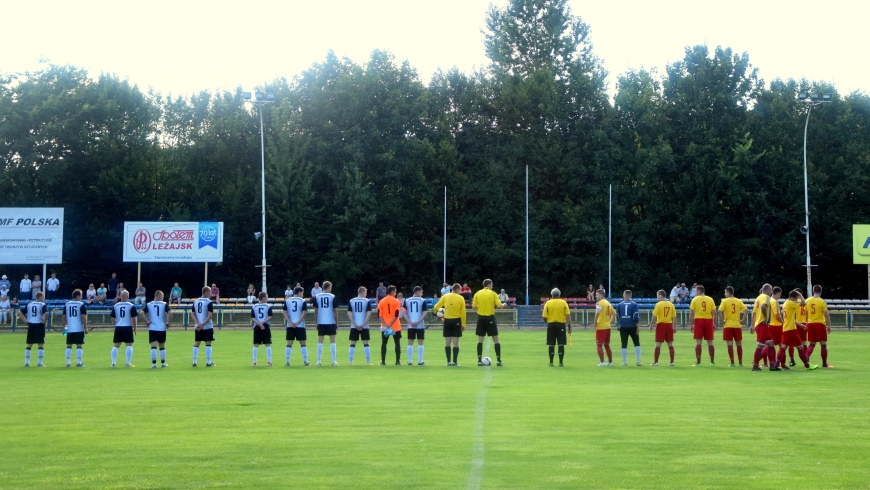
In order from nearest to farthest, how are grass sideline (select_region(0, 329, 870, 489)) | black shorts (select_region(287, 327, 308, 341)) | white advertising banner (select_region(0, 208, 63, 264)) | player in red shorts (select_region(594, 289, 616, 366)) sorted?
grass sideline (select_region(0, 329, 870, 489))
player in red shorts (select_region(594, 289, 616, 366))
black shorts (select_region(287, 327, 308, 341))
white advertising banner (select_region(0, 208, 63, 264))

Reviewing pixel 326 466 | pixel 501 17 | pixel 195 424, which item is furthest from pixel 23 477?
pixel 501 17

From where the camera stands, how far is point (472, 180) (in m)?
58.4

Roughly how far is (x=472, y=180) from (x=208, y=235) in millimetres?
16605

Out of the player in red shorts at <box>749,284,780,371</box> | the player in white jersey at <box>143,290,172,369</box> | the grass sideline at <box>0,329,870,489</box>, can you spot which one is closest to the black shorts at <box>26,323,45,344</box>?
the grass sideline at <box>0,329,870,489</box>

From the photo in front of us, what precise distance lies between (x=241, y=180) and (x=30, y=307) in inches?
1388

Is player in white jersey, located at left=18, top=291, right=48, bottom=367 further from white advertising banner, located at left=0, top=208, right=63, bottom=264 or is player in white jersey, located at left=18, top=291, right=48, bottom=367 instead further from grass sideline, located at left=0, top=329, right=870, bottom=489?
white advertising banner, located at left=0, top=208, right=63, bottom=264

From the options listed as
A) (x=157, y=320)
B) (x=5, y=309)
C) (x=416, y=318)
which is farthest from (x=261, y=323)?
(x=5, y=309)

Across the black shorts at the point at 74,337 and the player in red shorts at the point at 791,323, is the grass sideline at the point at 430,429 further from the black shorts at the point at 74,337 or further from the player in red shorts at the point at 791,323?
the black shorts at the point at 74,337

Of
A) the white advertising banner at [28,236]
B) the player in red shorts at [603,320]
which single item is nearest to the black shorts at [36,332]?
the player in red shorts at [603,320]

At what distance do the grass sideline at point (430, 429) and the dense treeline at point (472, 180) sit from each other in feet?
116

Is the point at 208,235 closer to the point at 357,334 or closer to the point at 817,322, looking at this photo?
the point at 357,334

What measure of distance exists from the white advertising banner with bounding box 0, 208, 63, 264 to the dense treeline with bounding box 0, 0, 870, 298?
25.2ft

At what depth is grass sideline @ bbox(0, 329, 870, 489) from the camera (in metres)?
8.90

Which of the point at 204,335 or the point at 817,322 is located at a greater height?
the point at 817,322
